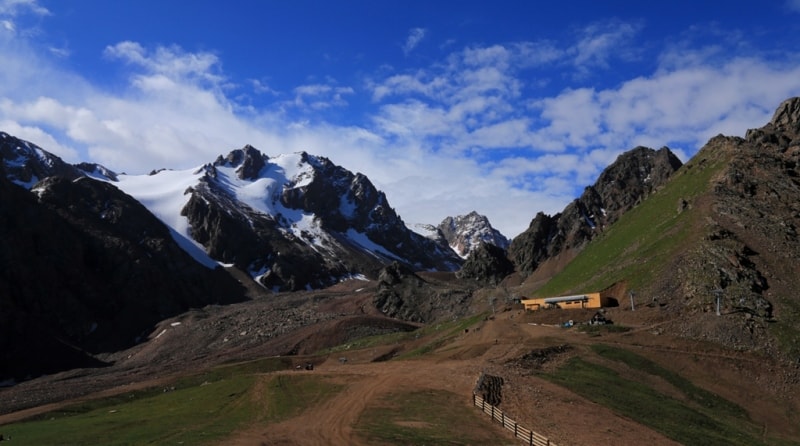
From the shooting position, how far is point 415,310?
161 m

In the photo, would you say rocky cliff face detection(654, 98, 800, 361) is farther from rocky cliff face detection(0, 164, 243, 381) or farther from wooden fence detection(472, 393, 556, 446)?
rocky cliff face detection(0, 164, 243, 381)

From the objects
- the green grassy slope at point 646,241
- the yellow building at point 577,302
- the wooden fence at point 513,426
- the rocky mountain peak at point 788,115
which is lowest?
the wooden fence at point 513,426

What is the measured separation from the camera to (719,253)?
75812mm

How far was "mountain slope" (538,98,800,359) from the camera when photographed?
6619 centimetres

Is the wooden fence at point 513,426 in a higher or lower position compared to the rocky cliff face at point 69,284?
lower

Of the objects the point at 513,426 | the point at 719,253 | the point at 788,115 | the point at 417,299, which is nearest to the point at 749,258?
the point at 719,253

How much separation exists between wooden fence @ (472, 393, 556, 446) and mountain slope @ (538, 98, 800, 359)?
104ft

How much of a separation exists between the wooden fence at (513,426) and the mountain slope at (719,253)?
31.8 m

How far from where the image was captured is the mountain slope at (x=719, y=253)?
66.2 m

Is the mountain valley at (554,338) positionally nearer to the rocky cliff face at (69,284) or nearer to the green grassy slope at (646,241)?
the green grassy slope at (646,241)

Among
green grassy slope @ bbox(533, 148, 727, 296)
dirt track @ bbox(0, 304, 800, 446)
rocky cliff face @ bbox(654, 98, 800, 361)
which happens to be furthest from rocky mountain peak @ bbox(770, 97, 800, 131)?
dirt track @ bbox(0, 304, 800, 446)

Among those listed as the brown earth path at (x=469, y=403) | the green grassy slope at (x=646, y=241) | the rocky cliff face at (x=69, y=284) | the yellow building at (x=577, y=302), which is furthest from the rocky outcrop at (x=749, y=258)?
the rocky cliff face at (x=69, y=284)

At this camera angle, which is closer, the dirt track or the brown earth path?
the brown earth path

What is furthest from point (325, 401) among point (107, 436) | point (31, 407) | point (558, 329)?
point (31, 407)
